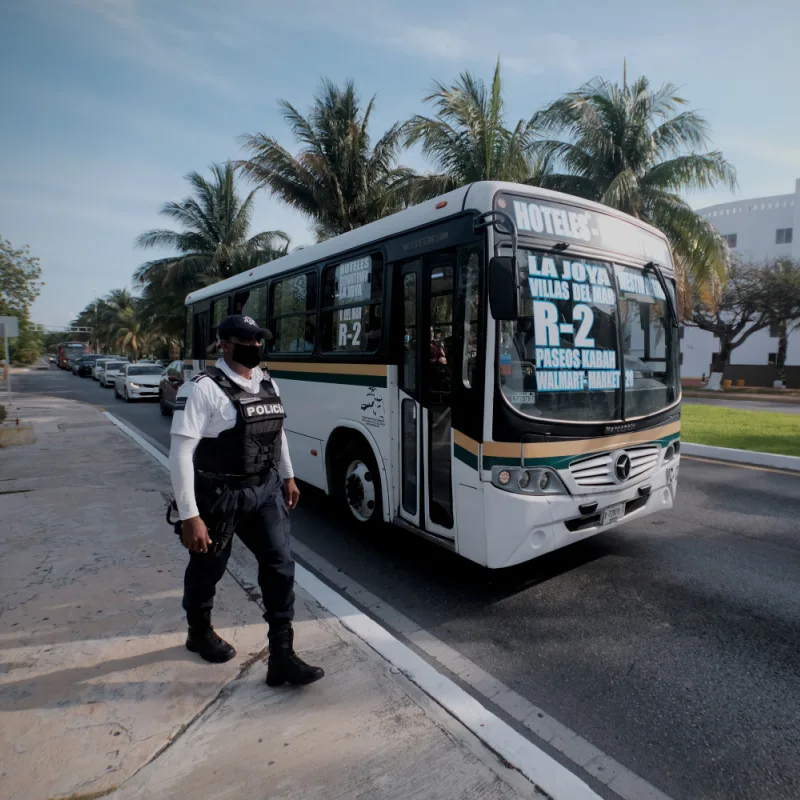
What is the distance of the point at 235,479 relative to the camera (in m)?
2.96

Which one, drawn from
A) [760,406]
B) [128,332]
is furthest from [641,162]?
[128,332]

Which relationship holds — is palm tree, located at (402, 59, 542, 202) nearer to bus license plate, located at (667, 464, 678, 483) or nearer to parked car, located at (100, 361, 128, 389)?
bus license plate, located at (667, 464, 678, 483)

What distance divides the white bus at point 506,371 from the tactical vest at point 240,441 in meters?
0.62

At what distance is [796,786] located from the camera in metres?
2.43

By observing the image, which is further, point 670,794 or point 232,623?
point 232,623

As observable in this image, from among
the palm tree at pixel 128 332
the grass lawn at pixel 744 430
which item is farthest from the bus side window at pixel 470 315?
the palm tree at pixel 128 332

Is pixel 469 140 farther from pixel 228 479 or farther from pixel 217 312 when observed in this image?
pixel 228 479

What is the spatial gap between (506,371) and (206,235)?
2492 centimetres

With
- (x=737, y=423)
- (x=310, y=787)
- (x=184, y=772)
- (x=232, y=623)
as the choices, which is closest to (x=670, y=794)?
(x=310, y=787)

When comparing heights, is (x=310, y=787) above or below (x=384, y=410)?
below

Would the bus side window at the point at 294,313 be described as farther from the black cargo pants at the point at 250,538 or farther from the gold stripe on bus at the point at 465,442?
the black cargo pants at the point at 250,538

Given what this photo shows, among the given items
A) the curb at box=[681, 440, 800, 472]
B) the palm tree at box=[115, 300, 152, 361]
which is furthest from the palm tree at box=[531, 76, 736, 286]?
the palm tree at box=[115, 300, 152, 361]

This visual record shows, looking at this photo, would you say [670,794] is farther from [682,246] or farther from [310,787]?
[682,246]

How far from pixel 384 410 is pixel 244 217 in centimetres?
2392
